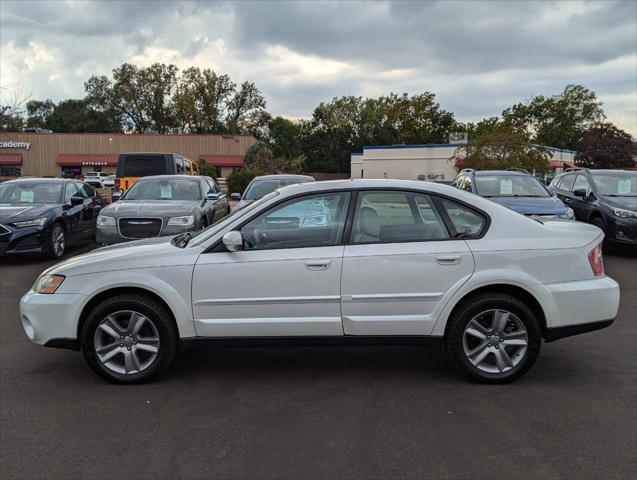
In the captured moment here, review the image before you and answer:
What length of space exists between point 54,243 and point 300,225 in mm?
7509

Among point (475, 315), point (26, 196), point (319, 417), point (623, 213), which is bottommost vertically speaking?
point (319, 417)

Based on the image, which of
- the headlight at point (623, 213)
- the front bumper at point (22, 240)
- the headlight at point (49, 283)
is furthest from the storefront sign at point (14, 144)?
the headlight at point (49, 283)

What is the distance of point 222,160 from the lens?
184 ft

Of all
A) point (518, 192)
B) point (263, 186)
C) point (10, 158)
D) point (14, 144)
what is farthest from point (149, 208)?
point (14, 144)

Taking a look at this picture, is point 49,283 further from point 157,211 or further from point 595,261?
point 157,211

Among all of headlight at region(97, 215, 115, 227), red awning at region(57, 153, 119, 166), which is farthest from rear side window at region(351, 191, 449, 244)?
red awning at region(57, 153, 119, 166)

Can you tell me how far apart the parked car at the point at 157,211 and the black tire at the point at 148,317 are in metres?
4.99

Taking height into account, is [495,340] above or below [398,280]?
below

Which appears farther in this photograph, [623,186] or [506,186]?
[623,186]

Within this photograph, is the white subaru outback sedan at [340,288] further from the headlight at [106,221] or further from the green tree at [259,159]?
the green tree at [259,159]

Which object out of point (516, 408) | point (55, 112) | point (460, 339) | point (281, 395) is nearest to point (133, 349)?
point (281, 395)

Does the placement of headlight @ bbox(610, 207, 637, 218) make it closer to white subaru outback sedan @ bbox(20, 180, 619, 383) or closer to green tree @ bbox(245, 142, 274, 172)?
white subaru outback sedan @ bbox(20, 180, 619, 383)

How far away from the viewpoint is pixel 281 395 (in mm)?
4262

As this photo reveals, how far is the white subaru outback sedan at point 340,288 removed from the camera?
4.27 metres
